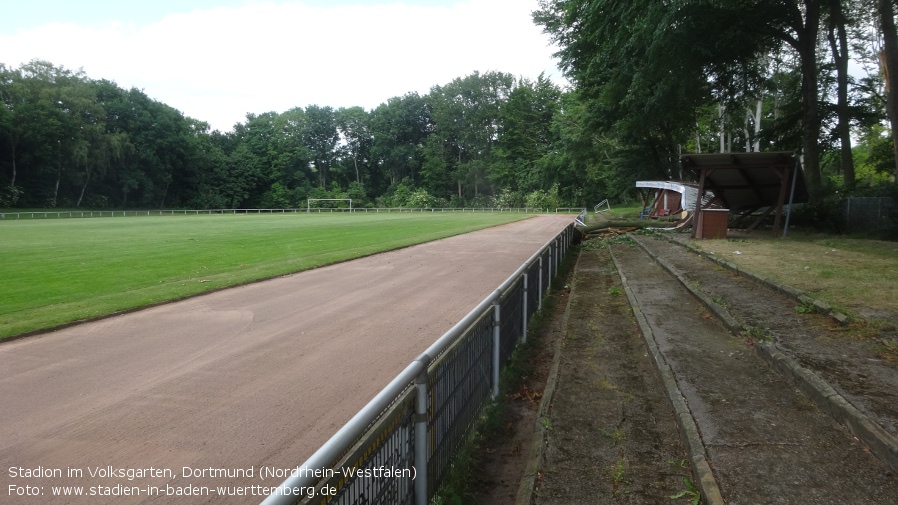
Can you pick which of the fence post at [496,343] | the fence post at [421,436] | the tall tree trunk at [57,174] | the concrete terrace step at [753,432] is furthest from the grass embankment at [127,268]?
the tall tree trunk at [57,174]

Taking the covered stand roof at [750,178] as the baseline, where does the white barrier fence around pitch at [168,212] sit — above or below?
below

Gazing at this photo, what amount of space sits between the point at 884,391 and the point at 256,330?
7.22 metres

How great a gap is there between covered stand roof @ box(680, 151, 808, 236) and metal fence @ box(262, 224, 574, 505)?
1526 centimetres

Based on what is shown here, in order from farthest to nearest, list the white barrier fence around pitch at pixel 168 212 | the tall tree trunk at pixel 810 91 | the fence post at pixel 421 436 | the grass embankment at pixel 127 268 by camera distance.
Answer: the white barrier fence around pitch at pixel 168 212 < the tall tree trunk at pixel 810 91 < the grass embankment at pixel 127 268 < the fence post at pixel 421 436

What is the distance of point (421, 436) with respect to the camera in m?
3.07

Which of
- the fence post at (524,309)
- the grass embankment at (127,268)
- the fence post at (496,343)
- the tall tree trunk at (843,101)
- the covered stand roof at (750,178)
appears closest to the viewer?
the fence post at (496,343)

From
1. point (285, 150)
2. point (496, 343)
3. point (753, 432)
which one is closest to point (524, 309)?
point (496, 343)

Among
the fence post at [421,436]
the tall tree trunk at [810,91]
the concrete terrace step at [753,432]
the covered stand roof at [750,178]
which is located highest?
the tall tree trunk at [810,91]

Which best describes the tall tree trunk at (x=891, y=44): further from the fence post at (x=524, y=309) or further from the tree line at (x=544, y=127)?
the fence post at (x=524, y=309)

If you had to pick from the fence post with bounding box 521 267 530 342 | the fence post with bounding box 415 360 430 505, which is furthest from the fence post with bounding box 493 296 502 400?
the fence post with bounding box 415 360 430 505

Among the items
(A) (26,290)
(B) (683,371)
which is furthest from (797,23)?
(A) (26,290)

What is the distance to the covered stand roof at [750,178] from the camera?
17656 millimetres

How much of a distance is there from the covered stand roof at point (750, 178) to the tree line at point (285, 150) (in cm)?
3165

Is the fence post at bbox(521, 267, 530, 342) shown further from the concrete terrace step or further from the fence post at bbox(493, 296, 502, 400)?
the fence post at bbox(493, 296, 502, 400)
